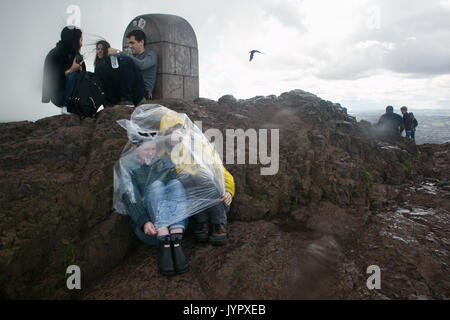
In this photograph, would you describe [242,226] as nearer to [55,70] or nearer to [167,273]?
[167,273]

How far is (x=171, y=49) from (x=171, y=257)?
13.5 ft

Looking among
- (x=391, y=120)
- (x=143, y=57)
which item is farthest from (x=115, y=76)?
(x=391, y=120)

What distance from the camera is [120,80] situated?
150 inches

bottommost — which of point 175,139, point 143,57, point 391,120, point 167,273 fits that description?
point 167,273

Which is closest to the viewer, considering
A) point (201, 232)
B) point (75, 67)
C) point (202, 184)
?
point (202, 184)

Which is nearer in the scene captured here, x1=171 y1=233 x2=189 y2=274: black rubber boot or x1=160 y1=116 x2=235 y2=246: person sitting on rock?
x1=171 y1=233 x2=189 y2=274: black rubber boot

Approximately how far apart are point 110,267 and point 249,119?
9.67 feet

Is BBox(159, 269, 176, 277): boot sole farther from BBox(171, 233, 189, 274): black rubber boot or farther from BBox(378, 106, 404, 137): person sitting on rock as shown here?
BBox(378, 106, 404, 137): person sitting on rock

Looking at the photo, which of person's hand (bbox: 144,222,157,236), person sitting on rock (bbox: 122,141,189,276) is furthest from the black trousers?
person's hand (bbox: 144,222,157,236)

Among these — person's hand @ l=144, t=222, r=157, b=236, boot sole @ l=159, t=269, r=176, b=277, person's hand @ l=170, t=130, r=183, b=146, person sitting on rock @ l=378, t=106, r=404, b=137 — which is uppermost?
person sitting on rock @ l=378, t=106, r=404, b=137

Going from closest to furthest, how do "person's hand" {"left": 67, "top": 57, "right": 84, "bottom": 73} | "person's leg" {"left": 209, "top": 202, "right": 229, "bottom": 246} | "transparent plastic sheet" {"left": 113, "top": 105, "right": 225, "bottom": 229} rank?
"transparent plastic sheet" {"left": 113, "top": 105, "right": 225, "bottom": 229}, "person's leg" {"left": 209, "top": 202, "right": 229, "bottom": 246}, "person's hand" {"left": 67, "top": 57, "right": 84, "bottom": 73}

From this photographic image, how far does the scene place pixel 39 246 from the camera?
224 cm

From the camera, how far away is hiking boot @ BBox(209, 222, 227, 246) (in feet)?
8.58
